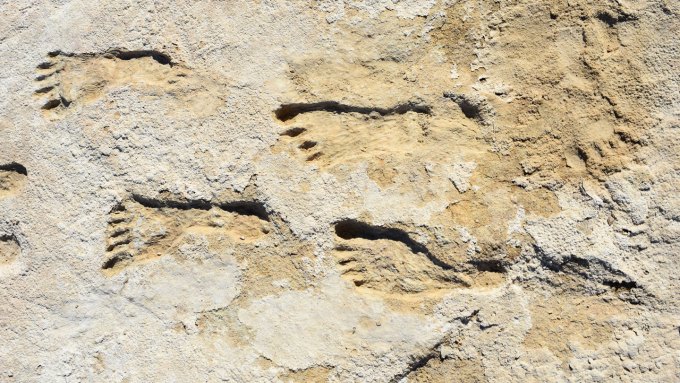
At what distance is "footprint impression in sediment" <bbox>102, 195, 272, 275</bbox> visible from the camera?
5.86 ft

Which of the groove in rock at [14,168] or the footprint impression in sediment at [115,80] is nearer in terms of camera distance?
the footprint impression in sediment at [115,80]

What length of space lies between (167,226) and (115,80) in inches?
19.0

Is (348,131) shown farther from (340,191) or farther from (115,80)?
(115,80)

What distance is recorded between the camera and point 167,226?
6.03ft

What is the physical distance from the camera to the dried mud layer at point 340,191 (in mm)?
1604

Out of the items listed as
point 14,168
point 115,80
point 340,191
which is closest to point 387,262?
point 340,191

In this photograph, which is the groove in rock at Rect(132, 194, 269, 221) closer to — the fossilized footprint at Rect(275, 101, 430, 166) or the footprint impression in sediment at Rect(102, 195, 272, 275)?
the footprint impression in sediment at Rect(102, 195, 272, 275)

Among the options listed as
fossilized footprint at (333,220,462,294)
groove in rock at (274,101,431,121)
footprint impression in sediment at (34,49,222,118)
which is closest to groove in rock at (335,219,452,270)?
fossilized footprint at (333,220,462,294)

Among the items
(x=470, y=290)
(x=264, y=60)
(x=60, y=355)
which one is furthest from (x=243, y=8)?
(x=60, y=355)

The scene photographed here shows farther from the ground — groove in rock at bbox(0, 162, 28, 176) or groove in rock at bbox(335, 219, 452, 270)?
groove in rock at bbox(335, 219, 452, 270)

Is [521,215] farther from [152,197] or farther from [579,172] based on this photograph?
[152,197]

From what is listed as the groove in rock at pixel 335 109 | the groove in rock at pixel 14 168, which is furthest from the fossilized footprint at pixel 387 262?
the groove in rock at pixel 14 168

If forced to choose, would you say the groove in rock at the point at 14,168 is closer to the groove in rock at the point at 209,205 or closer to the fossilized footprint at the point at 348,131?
the groove in rock at the point at 209,205

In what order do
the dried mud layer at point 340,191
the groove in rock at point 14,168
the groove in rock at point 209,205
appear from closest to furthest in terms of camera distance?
the dried mud layer at point 340,191 < the groove in rock at point 209,205 < the groove in rock at point 14,168
